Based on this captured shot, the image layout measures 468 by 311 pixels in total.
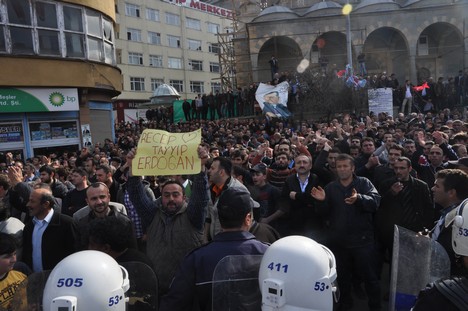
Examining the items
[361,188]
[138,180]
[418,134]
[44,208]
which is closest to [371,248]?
[361,188]

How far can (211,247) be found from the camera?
259 cm

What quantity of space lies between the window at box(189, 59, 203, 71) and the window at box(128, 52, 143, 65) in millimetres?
7334

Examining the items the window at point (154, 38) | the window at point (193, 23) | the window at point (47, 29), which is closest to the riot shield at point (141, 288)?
the window at point (47, 29)

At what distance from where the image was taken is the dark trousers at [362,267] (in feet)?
15.8

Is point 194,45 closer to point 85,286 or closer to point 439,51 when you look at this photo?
point 439,51

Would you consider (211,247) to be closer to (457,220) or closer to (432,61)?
(457,220)

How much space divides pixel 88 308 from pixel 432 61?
3616cm

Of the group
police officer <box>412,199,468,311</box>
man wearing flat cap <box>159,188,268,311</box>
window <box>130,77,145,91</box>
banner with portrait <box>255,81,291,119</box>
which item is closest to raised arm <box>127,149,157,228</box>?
man wearing flat cap <box>159,188,268,311</box>

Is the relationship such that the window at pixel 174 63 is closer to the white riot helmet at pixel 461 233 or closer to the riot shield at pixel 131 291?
the riot shield at pixel 131 291

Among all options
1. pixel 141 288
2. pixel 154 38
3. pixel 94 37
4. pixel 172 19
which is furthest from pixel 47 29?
pixel 172 19

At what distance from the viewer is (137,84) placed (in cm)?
4666

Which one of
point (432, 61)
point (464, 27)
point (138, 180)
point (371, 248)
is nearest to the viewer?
point (138, 180)

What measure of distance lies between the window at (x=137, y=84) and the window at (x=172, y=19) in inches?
311

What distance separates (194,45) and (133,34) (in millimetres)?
9079
